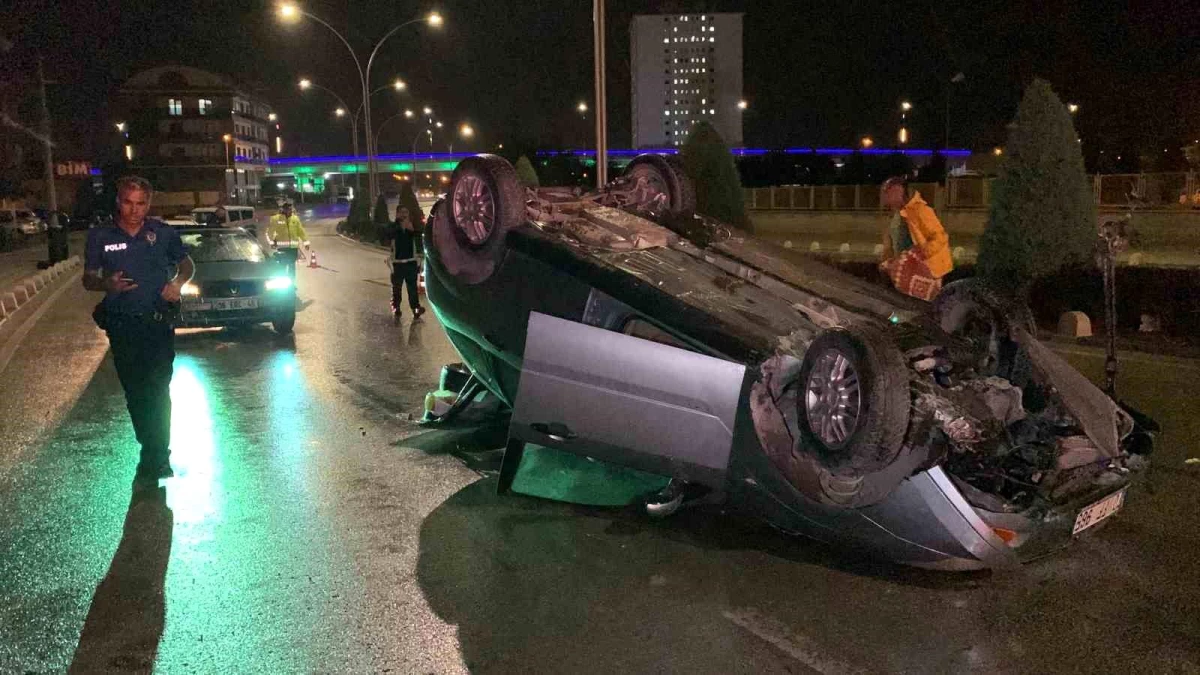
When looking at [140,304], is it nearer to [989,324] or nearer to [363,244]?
[989,324]

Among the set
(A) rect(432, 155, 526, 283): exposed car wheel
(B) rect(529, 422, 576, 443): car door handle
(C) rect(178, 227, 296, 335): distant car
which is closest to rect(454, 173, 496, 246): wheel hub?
(A) rect(432, 155, 526, 283): exposed car wheel

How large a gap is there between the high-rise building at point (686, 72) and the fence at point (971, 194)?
47.4 meters

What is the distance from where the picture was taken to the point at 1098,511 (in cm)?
430

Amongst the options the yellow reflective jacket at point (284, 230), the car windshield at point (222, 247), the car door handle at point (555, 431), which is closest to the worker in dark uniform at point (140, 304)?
the car door handle at point (555, 431)

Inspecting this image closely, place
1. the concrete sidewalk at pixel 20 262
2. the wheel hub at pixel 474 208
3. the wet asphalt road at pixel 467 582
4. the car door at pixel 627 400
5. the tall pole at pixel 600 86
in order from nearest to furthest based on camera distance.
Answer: the wet asphalt road at pixel 467 582, the car door at pixel 627 400, the wheel hub at pixel 474 208, the tall pole at pixel 600 86, the concrete sidewalk at pixel 20 262

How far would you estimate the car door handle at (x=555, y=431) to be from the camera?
4.79 m

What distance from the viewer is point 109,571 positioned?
475cm

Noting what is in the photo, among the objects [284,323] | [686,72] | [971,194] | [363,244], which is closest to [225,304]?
[284,323]

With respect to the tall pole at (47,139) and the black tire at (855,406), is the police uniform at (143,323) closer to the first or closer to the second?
the black tire at (855,406)

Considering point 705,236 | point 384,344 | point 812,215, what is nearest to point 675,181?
point 705,236

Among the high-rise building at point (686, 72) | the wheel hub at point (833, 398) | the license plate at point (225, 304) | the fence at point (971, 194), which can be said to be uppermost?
the high-rise building at point (686, 72)

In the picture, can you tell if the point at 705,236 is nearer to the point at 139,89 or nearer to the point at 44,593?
the point at 44,593

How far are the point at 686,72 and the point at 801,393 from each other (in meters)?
95.2

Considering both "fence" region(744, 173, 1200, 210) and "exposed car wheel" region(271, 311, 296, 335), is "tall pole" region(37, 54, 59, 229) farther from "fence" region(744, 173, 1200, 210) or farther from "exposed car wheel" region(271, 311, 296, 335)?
"fence" region(744, 173, 1200, 210)
